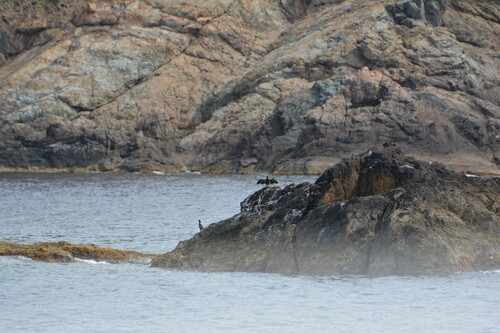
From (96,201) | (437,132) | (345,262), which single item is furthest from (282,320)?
(437,132)

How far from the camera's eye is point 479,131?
3605 inches

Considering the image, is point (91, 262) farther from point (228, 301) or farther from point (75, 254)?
point (228, 301)

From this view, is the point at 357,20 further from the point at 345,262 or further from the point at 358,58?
the point at 345,262

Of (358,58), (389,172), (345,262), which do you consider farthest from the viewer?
(358,58)

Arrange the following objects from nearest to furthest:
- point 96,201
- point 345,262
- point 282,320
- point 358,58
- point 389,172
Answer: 1. point 282,320
2. point 345,262
3. point 389,172
4. point 96,201
5. point 358,58

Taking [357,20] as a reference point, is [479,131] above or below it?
below

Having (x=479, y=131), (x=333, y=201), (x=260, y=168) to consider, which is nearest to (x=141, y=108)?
(x=260, y=168)

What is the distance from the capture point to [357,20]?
107 meters

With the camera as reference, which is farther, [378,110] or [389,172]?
[378,110]

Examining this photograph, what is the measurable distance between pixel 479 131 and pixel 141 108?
32.9m

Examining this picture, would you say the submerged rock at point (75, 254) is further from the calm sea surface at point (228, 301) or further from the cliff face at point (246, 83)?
the cliff face at point (246, 83)

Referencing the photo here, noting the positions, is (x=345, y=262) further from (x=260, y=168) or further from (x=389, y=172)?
(x=260, y=168)

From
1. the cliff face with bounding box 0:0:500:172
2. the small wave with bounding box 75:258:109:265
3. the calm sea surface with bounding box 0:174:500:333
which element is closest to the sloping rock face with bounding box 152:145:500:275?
the calm sea surface with bounding box 0:174:500:333

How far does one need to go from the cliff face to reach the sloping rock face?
58994 millimetres
